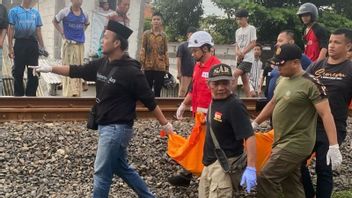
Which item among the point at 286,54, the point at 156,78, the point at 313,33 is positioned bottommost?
the point at 156,78

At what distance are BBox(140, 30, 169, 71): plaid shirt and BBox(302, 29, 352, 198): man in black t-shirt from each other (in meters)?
5.58

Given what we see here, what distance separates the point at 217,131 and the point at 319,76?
1517 millimetres

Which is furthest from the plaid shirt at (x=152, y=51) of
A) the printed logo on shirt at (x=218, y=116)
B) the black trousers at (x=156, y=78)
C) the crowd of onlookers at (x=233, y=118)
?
the printed logo on shirt at (x=218, y=116)

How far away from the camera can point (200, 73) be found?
6.18 m

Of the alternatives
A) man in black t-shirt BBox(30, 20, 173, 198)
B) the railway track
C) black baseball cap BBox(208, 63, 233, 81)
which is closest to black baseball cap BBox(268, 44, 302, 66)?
black baseball cap BBox(208, 63, 233, 81)

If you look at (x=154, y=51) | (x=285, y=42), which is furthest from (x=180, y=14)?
(x=285, y=42)

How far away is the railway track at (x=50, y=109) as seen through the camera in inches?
332

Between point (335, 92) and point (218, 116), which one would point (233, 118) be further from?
point (335, 92)

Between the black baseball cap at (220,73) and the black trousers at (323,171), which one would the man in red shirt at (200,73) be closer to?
the black baseball cap at (220,73)

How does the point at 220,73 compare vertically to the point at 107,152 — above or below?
above

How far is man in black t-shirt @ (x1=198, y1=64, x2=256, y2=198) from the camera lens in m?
4.79

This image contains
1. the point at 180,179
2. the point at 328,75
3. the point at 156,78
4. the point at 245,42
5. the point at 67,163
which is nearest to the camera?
the point at 328,75

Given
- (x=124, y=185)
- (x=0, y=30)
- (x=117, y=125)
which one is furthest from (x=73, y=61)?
(x=117, y=125)

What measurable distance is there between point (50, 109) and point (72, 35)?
2.76 metres
